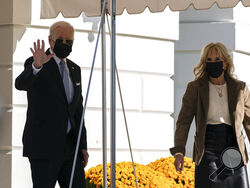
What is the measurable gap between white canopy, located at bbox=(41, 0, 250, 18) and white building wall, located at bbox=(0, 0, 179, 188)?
41cm

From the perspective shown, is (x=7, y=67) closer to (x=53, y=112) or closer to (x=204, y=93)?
(x=53, y=112)

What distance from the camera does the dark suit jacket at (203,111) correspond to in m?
6.85

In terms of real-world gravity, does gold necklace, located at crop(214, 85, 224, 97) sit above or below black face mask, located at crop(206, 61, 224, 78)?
below

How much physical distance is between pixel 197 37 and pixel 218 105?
16.1 ft

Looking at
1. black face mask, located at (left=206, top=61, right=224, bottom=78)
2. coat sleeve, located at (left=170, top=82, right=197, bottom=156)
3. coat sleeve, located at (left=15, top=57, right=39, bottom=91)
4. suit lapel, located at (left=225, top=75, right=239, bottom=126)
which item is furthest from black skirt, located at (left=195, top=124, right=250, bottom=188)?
coat sleeve, located at (left=15, top=57, right=39, bottom=91)

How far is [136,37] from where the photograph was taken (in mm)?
9766

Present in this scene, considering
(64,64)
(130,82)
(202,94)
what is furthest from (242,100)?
(130,82)

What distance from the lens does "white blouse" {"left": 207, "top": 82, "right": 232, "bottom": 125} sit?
22.6 feet

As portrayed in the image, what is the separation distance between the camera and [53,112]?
22.0ft

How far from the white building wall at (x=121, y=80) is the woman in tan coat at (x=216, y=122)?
2.35 metres

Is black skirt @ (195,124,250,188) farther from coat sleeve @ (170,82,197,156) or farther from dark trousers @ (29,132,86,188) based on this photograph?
dark trousers @ (29,132,86,188)

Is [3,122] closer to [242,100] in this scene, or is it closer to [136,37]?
[136,37]

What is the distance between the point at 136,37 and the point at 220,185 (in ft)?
10.9

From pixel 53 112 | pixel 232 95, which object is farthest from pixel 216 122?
pixel 53 112
